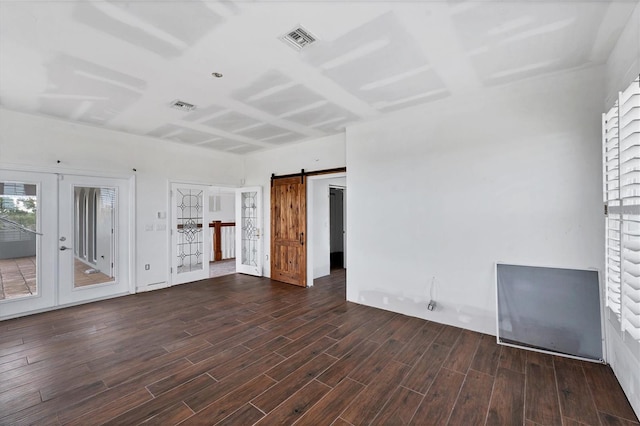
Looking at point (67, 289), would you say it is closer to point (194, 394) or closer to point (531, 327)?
point (194, 394)

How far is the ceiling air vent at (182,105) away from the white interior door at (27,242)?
98.8 inches

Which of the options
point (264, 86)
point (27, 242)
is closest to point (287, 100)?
point (264, 86)

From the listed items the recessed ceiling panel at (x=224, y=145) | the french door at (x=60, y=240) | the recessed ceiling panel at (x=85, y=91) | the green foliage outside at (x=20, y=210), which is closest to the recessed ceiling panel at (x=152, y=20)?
the recessed ceiling panel at (x=85, y=91)

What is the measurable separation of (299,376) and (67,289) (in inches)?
176

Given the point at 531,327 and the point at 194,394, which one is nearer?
the point at 194,394

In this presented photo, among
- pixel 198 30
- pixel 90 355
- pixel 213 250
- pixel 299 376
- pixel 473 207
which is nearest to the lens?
pixel 198 30

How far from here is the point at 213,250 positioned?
8.85m

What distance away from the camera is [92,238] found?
5031 mm

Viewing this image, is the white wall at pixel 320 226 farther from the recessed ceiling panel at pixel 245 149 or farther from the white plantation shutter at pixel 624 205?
the white plantation shutter at pixel 624 205

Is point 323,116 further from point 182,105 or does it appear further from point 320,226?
point 320,226

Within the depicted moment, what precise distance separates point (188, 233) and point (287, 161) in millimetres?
2766

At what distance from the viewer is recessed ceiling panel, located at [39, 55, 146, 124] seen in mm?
2871

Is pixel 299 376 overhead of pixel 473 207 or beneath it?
beneath

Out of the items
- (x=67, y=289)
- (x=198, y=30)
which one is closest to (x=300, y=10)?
(x=198, y=30)
